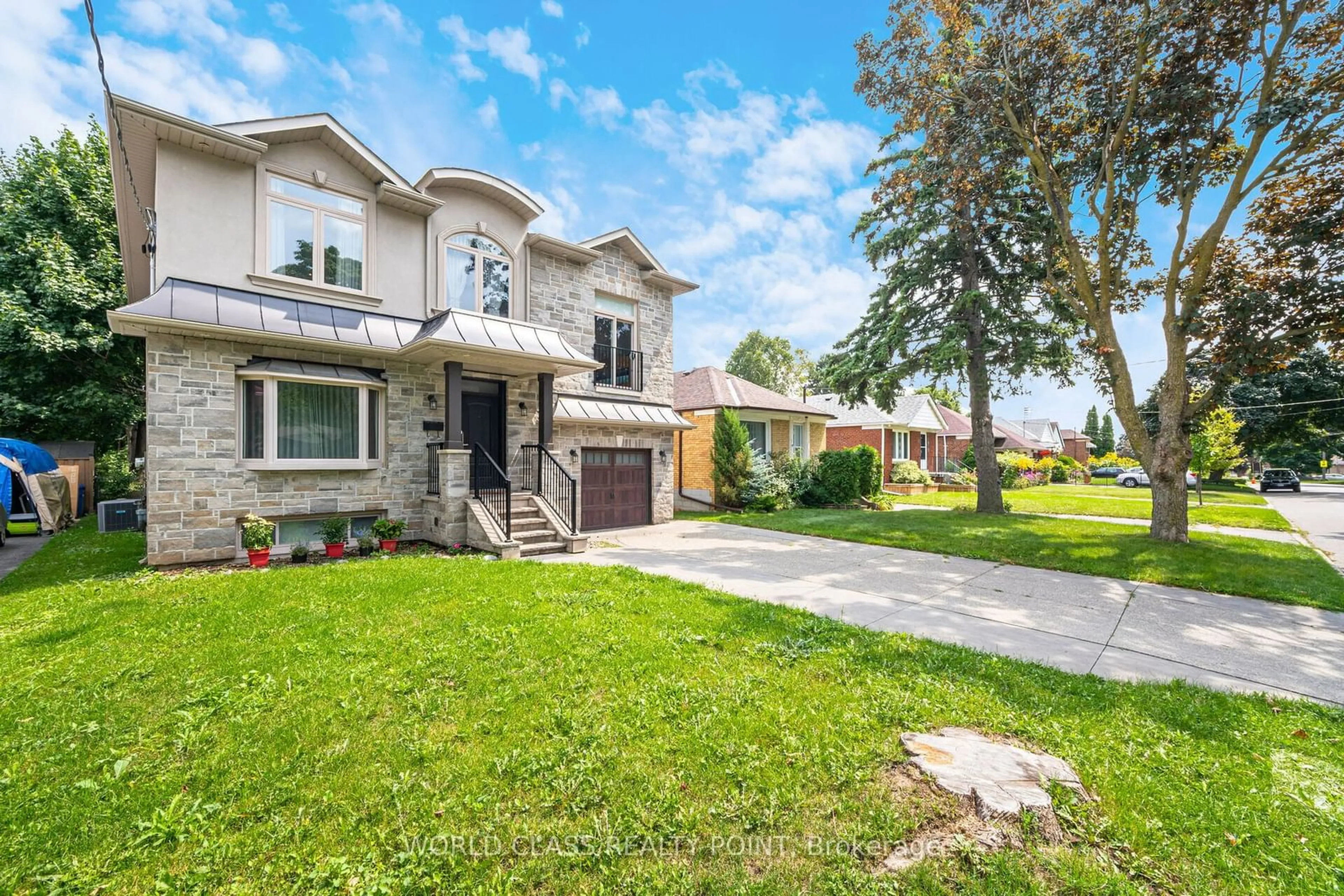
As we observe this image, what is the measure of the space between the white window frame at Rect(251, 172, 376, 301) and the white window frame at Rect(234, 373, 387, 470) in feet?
5.46

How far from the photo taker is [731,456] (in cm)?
1644

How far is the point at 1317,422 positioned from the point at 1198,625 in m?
40.7

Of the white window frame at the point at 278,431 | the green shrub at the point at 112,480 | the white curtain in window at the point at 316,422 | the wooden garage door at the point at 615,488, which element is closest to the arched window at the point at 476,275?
the white window frame at the point at 278,431

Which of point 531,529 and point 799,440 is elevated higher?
point 799,440

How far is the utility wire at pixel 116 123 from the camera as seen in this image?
4734mm

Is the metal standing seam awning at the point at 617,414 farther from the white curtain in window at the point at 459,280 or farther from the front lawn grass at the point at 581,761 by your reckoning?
the front lawn grass at the point at 581,761

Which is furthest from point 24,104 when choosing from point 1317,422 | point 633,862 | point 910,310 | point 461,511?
point 1317,422

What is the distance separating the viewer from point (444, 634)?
4.85 metres

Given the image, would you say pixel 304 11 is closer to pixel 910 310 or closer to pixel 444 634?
pixel 444 634

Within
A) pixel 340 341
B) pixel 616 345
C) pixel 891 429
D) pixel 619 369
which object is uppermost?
pixel 616 345

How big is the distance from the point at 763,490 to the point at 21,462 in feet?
60.9

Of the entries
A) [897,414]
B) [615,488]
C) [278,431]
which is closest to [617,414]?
[615,488]

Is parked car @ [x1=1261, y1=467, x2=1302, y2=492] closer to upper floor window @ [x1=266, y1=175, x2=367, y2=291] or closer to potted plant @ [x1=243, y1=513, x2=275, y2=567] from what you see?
upper floor window @ [x1=266, y1=175, x2=367, y2=291]

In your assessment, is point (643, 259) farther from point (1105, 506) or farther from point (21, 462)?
point (1105, 506)
